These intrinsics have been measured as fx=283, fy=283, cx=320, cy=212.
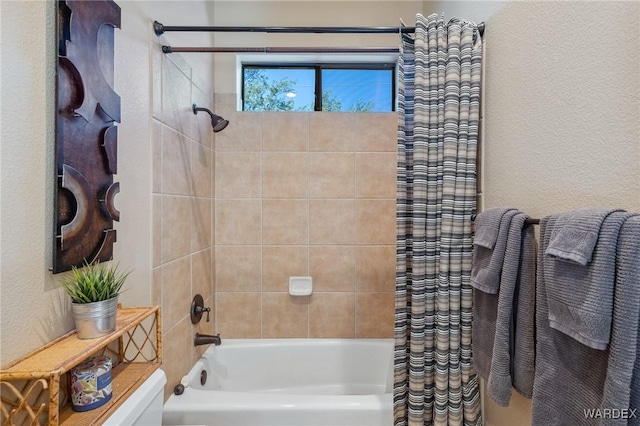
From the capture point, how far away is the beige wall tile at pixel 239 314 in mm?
1980

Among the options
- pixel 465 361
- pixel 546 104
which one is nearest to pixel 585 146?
pixel 546 104

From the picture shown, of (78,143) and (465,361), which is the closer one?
(78,143)

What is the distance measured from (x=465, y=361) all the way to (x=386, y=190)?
3.77 feet

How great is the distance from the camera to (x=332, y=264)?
1991 millimetres

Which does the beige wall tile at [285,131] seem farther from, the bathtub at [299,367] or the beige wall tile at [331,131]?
the bathtub at [299,367]

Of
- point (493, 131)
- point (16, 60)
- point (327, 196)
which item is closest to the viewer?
point (16, 60)

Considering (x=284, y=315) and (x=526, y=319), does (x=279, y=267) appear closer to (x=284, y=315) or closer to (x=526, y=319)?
(x=284, y=315)

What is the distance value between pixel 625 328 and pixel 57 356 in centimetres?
116

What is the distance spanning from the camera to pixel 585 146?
722 millimetres

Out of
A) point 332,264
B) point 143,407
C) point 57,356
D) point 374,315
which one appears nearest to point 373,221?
point 332,264

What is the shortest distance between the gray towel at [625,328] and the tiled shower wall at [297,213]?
146 cm

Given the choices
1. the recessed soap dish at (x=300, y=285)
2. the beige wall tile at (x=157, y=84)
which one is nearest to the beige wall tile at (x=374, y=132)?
the recessed soap dish at (x=300, y=285)

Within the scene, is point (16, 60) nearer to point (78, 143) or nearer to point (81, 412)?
point (78, 143)

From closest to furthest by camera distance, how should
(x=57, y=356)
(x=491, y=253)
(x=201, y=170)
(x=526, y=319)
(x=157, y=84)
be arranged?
(x=57, y=356) → (x=526, y=319) → (x=491, y=253) → (x=157, y=84) → (x=201, y=170)
